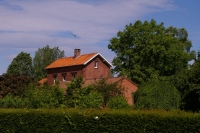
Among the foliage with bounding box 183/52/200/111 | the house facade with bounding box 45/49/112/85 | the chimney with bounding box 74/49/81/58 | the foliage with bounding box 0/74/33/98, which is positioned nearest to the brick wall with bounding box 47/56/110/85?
the house facade with bounding box 45/49/112/85

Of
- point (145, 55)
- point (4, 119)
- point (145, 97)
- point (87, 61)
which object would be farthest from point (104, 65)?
point (4, 119)

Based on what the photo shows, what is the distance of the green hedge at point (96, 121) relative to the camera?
59.7 feet

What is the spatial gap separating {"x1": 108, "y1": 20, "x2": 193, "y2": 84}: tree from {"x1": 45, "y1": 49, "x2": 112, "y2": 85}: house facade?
2251mm

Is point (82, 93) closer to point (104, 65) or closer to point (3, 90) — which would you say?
point (3, 90)

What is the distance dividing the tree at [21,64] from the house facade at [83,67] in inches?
858

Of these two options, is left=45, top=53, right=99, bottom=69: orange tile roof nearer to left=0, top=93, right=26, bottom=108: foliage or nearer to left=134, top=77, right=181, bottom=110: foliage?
left=0, top=93, right=26, bottom=108: foliage

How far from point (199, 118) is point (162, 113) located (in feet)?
5.80

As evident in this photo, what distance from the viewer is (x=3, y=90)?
54.2 metres

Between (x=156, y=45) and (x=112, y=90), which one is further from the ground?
(x=156, y=45)

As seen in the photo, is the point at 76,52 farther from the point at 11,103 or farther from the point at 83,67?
the point at 11,103

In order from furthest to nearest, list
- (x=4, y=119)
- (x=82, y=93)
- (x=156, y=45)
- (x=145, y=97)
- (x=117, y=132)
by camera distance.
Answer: (x=156, y=45)
(x=145, y=97)
(x=82, y=93)
(x=4, y=119)
(x=117, y=132)

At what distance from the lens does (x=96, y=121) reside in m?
19.8

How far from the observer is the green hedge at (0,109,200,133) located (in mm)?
18188

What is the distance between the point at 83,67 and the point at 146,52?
1090 centimetres
